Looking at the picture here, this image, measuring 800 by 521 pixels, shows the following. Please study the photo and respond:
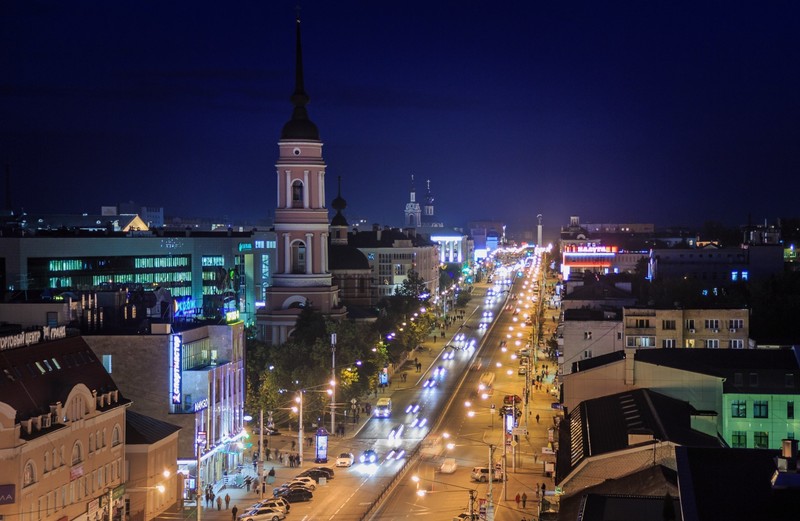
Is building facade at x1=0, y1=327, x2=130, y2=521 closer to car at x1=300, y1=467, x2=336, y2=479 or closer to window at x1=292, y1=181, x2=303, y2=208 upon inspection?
car at x1=300, y1=467, x2=336, y2=479

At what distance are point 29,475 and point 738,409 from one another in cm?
3641

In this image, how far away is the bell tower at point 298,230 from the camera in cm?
10562

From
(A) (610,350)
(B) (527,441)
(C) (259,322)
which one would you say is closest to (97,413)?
(B) (527,441)

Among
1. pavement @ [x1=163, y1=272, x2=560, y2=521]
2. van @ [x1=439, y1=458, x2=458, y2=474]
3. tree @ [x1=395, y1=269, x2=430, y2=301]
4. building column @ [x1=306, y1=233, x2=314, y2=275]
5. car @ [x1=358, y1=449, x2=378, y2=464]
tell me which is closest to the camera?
pavement @ [x1=163, y1=272, x2=560, y2=521]

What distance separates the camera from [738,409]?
63.3 metres

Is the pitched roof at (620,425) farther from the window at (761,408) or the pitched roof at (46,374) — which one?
the pitched roof at (46,374)

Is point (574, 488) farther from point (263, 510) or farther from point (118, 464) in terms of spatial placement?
point (118, 464)

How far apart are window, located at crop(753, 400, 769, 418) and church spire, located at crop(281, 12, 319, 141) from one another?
2112 inches

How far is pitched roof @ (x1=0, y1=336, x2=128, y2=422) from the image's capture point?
4744cm

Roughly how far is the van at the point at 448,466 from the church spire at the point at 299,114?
47.8 m

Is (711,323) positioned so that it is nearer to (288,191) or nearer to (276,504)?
(276,504)

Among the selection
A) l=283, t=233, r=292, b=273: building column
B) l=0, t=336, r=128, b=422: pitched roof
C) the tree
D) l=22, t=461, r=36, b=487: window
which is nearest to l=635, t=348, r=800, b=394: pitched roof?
l=0, t=336, r=128, b=422: pitched roof

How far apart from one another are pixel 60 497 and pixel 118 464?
638 centimetres

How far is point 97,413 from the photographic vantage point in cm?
5300
